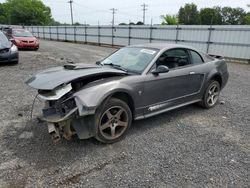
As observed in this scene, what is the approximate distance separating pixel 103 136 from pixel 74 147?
1.48 feet

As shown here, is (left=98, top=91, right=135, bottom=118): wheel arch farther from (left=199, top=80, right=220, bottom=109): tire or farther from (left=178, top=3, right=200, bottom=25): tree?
(left=178, top=3, right=200, bottom=25): tree

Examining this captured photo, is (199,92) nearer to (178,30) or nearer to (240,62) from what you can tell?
(240,62)

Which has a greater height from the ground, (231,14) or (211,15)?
(231,14)

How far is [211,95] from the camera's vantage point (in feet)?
16.3

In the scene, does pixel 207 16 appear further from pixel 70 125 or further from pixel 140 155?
pixel 70 125

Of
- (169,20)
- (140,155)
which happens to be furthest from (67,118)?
(169,20)

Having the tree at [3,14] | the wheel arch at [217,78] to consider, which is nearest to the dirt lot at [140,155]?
the wheel arch at [217,78]

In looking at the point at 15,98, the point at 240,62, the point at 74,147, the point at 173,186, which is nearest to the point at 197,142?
the point at 173,186

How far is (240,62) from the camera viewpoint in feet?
41.0

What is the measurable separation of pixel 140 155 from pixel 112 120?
0.66 meters

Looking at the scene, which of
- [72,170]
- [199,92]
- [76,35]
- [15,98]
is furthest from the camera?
[76,35]

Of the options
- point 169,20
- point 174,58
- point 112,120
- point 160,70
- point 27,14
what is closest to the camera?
point 112,120

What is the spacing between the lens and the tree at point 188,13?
69.3 meters

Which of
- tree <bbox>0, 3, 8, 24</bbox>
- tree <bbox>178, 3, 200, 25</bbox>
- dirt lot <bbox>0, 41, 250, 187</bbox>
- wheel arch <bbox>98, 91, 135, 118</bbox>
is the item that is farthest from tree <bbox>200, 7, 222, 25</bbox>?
wheel arch <bbox>98, 91, 135, 118</bbox>
